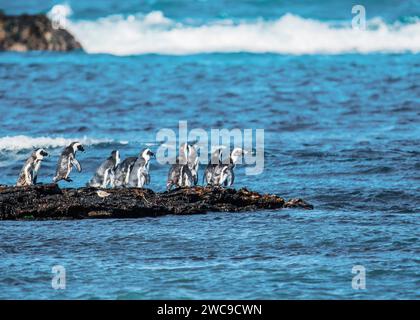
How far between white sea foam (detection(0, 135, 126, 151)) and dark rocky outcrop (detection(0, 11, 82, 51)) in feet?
64.6

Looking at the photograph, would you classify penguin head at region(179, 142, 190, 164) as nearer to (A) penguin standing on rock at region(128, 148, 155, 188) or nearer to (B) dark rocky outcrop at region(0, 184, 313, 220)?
(A) penguin standing on rock at region(128, 148, 155, 188)

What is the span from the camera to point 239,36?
152 ft

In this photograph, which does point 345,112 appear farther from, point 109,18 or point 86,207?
point 109,18

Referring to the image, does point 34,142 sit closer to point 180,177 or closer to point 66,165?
point 66,165

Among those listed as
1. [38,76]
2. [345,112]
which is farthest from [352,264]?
[38,76]

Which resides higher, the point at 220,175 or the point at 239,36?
the point at 239,36

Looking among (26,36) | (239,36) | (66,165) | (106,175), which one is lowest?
(106,175)

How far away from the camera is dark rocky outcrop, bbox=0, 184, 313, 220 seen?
1164 cm

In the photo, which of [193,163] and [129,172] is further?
[193,163]

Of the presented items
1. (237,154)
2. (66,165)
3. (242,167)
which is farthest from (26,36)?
(66,165)

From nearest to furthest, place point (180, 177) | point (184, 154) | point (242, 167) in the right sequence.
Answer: point (180, 177) < point (184, 154) < point (242, 167)

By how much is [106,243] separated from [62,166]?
3.83 metres

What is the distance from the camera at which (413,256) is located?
990 centimetres

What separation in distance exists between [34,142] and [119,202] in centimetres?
714
